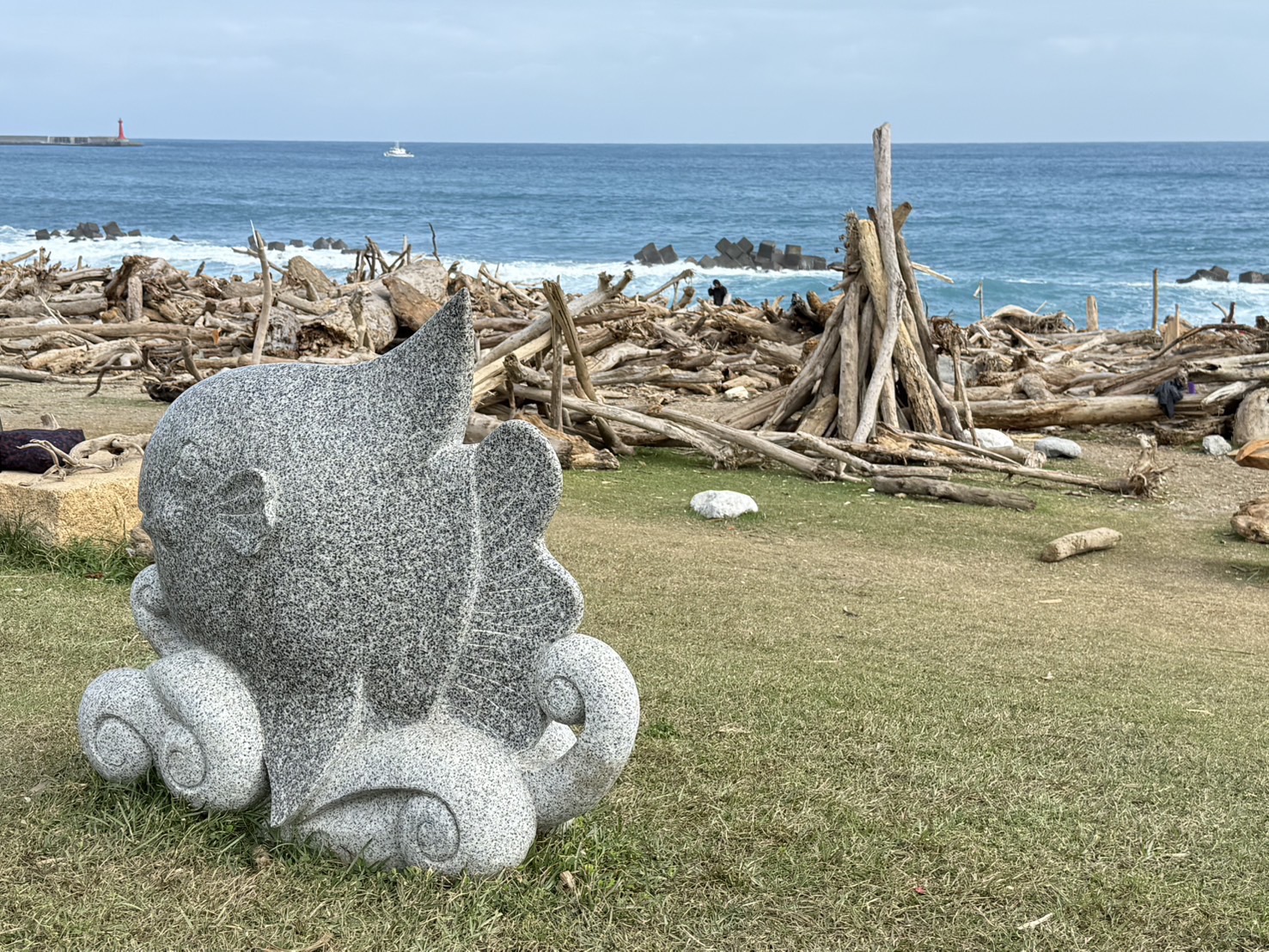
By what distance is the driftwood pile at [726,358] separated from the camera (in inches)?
414

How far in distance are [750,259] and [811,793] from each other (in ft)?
135

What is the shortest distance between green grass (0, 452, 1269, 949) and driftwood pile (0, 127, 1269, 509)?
2990mm

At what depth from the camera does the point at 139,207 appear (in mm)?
63469

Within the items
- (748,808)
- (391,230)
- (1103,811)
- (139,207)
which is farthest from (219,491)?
(139,207)

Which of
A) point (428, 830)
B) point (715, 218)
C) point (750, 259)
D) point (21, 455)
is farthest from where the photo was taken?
point (715, 218)

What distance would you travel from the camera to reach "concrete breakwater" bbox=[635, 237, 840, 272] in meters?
42.9

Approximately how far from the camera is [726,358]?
1555 centimetres

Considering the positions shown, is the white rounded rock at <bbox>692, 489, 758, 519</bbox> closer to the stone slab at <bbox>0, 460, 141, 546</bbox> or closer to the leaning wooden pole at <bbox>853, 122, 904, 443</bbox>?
the leaning wooden pole at <bbox>853, 122, 904, 443</bbox>

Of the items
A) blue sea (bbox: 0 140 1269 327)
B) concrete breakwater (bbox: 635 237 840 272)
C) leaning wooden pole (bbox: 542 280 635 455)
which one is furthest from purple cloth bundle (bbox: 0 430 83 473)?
concrete breakwater (bbox: 635 237 840 272)

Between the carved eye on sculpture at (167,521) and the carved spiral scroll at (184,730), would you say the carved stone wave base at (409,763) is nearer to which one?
the carved spiral scroll at (184,730)

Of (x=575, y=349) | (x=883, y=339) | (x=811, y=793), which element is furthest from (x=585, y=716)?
(x=883, y=339)

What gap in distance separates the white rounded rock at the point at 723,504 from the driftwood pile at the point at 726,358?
143 centimetres

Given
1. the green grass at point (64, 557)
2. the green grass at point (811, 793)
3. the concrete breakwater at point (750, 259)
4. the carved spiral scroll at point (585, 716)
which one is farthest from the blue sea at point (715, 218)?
the carved spiral scroll at point (585, 716)

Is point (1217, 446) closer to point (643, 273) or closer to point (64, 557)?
point (64, 557)
